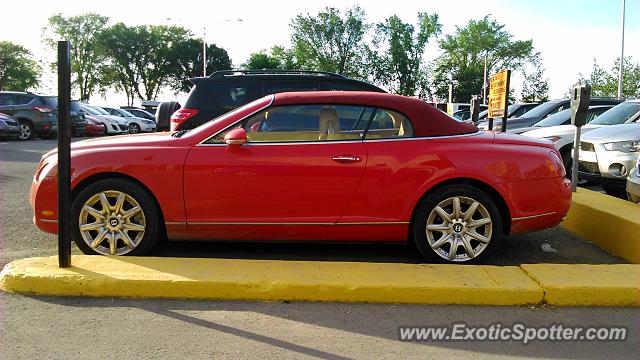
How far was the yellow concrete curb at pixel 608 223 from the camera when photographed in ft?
15.8

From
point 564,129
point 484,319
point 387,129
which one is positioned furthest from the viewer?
point 564,129

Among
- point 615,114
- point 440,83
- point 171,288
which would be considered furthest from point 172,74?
point 171,288

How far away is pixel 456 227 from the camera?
4594mm

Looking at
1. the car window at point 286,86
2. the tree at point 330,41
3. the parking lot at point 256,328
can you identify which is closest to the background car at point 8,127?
the car window at point 286,86

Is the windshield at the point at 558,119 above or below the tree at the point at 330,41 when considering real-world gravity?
below

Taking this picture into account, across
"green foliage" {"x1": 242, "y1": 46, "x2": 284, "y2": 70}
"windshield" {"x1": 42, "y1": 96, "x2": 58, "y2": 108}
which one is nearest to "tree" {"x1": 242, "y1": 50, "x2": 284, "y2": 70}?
"green foliage" {"x1": 242, "y1": 46, "x2": 284, "y2": 70}

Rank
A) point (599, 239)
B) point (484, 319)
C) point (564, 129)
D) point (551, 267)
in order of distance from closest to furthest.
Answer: point (484, 319), point (551, 267), point (599, 239), point (564, 129)

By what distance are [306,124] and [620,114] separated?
7.27 metres

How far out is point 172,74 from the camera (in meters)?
63.2

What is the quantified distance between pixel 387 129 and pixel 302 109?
29.5 inches

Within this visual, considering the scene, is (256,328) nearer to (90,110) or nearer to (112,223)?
(112,223)

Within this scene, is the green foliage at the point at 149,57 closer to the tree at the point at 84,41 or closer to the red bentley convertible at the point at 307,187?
the tree at the point at 84,41

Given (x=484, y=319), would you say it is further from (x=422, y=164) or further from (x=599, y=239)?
(x=599, y=239)

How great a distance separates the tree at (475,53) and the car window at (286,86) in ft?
213
